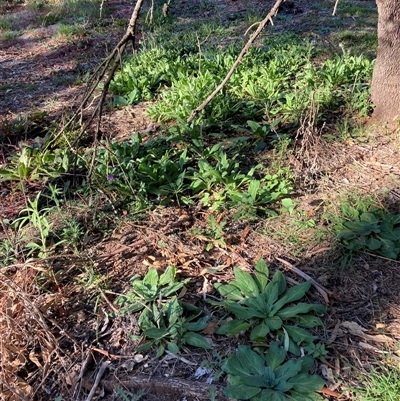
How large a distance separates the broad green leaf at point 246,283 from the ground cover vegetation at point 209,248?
0.01 metres

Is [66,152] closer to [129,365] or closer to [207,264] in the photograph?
[207,264]

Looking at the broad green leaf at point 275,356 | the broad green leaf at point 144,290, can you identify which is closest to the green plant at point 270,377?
the broad green leaf at point 275,356

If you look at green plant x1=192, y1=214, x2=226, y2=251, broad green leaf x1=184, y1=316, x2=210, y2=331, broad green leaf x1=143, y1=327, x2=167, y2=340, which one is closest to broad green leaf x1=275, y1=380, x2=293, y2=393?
broad green leaf x1=184, y1=316, x2=210, y2=331

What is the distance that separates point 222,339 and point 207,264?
0.56 m

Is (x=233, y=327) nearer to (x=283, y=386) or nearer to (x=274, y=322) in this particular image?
(x=274, y=322)

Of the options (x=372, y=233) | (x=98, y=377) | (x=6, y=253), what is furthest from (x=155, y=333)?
(x=372, y=233)

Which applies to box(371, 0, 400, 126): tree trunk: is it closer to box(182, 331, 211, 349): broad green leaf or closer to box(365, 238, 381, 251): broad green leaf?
box(365, 238, 381, 251): broad green leaf

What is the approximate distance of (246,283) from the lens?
240 centimetres

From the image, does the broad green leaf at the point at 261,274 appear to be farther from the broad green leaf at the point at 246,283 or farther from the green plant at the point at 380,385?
the green plant at the point at 380,385

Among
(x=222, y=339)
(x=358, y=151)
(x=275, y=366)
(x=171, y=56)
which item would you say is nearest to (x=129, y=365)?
(x=222, y=339)

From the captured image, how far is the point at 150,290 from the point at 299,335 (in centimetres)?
81

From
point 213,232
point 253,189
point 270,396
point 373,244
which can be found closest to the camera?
point 270,396

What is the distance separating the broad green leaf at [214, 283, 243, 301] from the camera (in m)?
2.37

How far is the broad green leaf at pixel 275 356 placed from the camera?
1989mm
